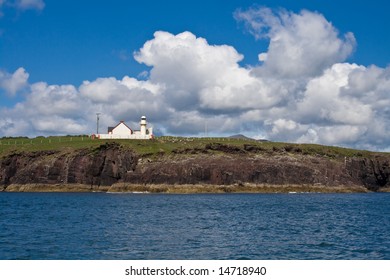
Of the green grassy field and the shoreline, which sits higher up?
the green grassy field

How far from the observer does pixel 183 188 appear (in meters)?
139

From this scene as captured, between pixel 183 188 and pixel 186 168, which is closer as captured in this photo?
pixel 183 188

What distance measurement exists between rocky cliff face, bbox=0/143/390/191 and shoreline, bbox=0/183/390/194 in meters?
1.36

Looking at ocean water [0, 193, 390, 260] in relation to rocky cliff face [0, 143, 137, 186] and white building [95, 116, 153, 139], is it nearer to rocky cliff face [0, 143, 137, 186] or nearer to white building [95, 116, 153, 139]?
rocky cliff face [0, 143, 137, 186]

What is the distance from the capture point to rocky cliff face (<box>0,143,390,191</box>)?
14175 centimetres

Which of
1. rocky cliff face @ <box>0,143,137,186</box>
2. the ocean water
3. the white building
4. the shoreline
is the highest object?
the white building

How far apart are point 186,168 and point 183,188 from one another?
5.99m

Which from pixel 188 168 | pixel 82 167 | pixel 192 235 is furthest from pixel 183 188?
pixel 192 235

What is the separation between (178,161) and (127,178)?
15.6 metres

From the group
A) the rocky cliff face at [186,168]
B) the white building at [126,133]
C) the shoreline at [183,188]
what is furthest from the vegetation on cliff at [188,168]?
the white building at [126,133]

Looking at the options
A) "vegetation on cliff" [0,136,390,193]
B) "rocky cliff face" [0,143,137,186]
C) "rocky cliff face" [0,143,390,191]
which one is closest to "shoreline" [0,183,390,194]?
"vegetation on cliff" [0,136,390,193]

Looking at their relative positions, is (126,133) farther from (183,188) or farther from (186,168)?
(183,188)

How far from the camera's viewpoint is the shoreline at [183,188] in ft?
456

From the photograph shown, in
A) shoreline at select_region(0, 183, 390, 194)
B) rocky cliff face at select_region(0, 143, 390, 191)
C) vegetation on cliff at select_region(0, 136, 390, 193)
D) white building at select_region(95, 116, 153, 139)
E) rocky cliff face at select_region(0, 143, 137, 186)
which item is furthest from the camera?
white building at select_region(95, 116, 153, 139)
